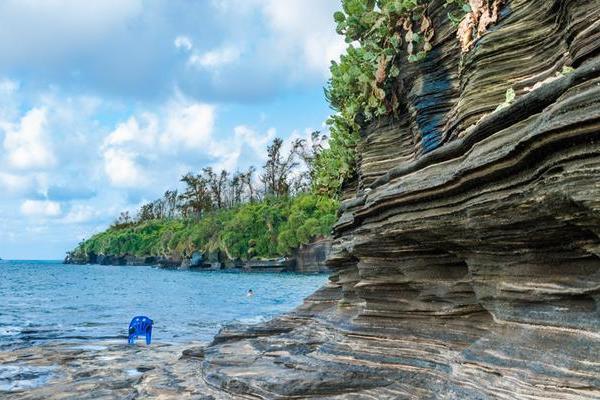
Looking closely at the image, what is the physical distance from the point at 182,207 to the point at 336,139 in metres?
139

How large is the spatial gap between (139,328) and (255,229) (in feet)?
307

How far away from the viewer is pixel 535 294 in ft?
25.1

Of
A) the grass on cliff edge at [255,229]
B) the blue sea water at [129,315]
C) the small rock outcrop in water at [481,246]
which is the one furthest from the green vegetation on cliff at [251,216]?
the small rock outcrop in water at [481,246]

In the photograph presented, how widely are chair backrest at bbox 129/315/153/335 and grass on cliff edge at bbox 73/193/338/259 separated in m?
57.6

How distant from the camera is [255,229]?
119625mm

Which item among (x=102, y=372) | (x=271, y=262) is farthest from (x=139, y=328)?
(x=271, y=262)

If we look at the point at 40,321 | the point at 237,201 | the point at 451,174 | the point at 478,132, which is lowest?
the point at 40,321

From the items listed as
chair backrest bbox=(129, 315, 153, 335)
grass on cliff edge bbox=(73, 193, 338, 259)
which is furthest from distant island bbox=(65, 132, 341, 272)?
chair backrest bbox=(129, 315, 153, 335)

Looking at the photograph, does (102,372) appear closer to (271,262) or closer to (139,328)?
(139,328)

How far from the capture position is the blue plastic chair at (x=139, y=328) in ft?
83.3

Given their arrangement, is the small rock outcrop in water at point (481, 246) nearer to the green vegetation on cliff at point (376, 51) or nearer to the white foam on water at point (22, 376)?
the green vegetation on cliff at point (376, 51)

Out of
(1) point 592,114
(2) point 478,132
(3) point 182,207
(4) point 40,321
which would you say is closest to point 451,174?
(2) point 478,132

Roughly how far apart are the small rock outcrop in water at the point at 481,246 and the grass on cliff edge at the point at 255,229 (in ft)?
231

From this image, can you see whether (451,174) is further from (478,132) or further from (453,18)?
(453,18)
